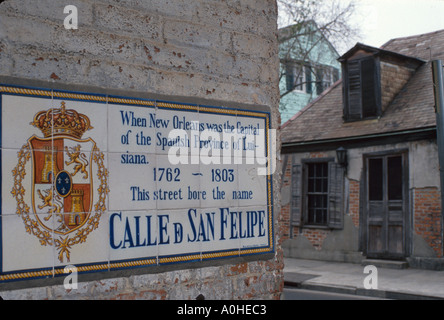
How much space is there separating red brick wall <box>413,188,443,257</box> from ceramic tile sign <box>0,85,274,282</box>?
9827mm

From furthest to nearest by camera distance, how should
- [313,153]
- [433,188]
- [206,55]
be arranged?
[313,153]
[433,188]
[206,55]

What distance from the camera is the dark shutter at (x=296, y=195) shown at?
52.6 feet

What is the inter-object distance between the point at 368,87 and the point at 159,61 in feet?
40.7

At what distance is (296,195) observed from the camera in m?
16.2

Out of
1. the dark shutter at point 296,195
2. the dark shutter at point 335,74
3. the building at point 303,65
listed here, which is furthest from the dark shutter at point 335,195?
the dark shutter at point 335,74

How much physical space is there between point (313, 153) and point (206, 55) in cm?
1223

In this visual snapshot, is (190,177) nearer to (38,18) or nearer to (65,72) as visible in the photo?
(65,72)

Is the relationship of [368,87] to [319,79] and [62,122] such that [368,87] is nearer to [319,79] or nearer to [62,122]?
[319,79]

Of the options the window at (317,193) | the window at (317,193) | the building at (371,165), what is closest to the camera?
the building at (371,165)

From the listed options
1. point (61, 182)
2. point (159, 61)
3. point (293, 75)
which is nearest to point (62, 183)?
point (61, 182)

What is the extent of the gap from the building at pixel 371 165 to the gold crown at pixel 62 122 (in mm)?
11078

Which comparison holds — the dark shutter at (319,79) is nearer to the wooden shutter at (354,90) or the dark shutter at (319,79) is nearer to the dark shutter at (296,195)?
the wooden shutter at (354,90)

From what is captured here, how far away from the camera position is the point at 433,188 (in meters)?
12.8
